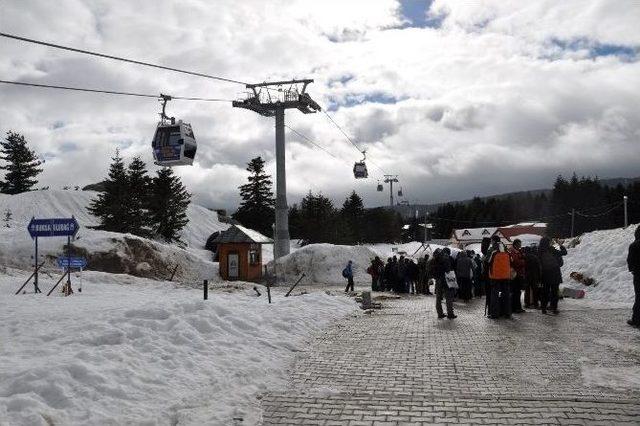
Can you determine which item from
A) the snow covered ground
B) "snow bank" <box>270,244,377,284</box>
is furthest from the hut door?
"snow bank" <box>270,244,377,284</box>

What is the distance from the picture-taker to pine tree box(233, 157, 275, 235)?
259 ft

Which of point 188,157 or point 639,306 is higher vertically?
point 188,157

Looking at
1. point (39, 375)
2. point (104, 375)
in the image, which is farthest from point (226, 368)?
point (39, 375)

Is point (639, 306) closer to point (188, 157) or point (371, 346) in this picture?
point (371, 346)

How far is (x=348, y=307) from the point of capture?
1594 centimetres

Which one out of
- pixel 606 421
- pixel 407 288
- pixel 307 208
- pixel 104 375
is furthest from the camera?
pixel 307 208

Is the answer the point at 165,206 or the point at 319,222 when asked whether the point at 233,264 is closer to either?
the point at 165,206

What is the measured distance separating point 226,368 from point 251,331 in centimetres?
245

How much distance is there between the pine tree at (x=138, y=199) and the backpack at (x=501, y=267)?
4755cm

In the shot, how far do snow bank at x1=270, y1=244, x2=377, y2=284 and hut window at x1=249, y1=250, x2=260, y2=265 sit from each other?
180cm

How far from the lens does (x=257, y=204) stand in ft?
262

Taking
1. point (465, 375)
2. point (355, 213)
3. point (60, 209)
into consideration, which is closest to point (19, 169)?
point (60, 209)

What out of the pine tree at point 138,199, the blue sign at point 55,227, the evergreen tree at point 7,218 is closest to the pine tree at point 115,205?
the pine tree at point 138,199

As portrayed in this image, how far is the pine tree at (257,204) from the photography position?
78963 millimetres
